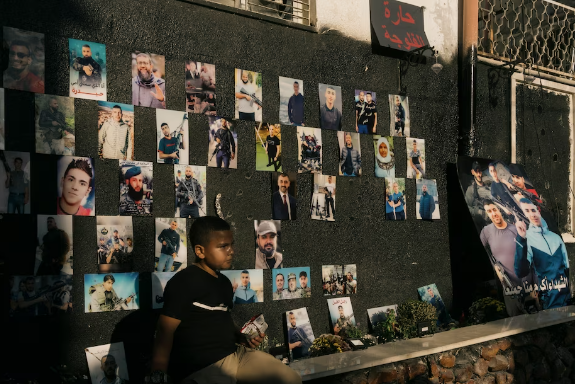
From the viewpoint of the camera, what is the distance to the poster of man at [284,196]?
6184 mm

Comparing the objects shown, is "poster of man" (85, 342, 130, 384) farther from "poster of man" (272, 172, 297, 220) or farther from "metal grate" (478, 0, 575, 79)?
"metal grate" (478, 0, 575, 79)

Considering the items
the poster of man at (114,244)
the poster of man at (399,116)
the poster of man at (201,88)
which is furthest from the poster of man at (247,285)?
the poster of man at (399,116)

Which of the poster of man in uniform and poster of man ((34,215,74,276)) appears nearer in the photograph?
poster of man ((34,215,74,276))

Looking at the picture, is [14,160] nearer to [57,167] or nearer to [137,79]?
[57,167]

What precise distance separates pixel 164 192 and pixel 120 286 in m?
0.87

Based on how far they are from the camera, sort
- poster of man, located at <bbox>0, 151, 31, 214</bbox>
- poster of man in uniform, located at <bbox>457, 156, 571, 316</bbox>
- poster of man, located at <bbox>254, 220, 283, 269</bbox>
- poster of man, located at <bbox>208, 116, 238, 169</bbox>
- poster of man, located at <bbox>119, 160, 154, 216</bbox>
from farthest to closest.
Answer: poster of man in uniform, located at <bbox>457, 156, 571, 316</bbox>
poster of man, located at <bbox>254, 220, 283, 269</bbox>
poster of man, located at <bbox>208, 116, 238, 169</bbox>
poster of man, located at <bbox>119, 160, 154, 216</bbox>
poster of man, located at <bbox>0, 151, 31, 214</bbox>

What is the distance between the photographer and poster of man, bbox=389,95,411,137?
7270 mm

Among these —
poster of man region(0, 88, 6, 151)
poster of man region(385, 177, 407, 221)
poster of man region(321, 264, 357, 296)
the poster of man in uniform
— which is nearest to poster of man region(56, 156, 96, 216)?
poster of man region(0, 88, 6, 151)

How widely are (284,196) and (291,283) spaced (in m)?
0.84

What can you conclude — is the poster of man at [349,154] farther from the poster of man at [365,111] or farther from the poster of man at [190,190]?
the poster of man at [190,190]

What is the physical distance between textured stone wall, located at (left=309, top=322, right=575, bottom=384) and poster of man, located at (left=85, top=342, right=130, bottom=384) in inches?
62.5

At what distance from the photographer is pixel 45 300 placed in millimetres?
4746

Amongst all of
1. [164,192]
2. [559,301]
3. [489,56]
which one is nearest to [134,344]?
[164,192]

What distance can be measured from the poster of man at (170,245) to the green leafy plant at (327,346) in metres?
1.48
